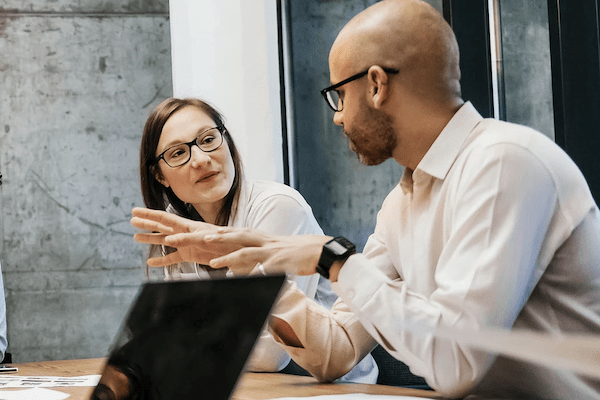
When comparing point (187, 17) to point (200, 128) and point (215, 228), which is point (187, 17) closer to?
point (200, 128)

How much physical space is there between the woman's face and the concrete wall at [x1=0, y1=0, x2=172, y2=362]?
2.60m

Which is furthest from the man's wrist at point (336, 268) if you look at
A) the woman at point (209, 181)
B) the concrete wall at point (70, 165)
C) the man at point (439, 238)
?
the concrete wall at point (70, 165)

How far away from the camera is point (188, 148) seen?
2.20 meters

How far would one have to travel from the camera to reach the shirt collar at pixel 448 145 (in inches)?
49.9

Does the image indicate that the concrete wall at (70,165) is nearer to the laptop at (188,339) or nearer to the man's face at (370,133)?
the man's face at (370,133)

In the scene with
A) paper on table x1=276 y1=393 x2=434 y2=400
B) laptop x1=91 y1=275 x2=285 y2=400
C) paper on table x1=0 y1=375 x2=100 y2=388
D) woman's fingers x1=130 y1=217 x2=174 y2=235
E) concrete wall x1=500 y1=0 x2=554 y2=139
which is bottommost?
paper on table x1=0 y1=375 x2=100 y2=388

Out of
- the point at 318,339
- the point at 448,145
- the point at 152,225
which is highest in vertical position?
the point at 448,145

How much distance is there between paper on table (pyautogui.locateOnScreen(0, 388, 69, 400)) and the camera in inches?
50.4

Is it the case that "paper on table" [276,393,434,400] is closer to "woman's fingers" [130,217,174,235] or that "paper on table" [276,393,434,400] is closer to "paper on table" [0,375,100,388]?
"woman's fingers" [130,217,174,235]

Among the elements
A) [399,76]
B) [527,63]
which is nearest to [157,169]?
[399,76]

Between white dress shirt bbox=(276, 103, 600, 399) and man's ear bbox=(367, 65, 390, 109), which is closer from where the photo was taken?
white dress shirt bbox=(276, 103, 600, 399)

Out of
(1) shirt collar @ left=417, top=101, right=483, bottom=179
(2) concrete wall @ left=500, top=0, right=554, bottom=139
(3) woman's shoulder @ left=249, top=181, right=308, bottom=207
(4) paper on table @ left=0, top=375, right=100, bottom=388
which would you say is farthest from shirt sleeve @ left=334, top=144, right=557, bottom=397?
(2) concrete wall @ left=500, top=0, right=554, bottom=139

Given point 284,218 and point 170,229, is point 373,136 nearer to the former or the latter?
point 170,229

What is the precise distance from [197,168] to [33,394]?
97 cm
